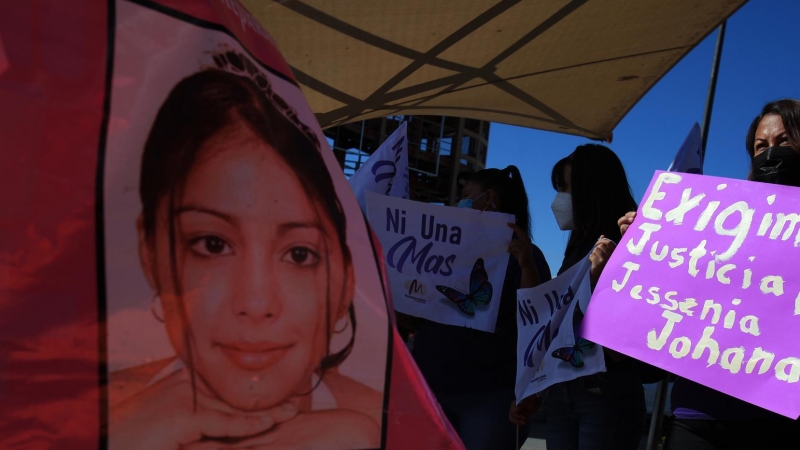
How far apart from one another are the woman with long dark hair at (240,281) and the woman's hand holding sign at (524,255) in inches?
→ 78.7

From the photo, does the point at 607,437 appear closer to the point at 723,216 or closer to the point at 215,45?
the point at 723,216

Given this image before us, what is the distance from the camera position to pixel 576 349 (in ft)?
7.94

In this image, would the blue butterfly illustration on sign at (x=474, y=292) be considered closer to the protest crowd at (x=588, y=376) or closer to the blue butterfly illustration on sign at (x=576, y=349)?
the protest crowd at (x=588, y=376)

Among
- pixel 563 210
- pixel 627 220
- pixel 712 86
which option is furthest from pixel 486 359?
pixel 712 86

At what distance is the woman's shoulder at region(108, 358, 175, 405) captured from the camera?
0.93 meters

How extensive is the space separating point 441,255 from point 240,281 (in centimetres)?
236

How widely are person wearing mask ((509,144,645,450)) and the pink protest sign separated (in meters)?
0.31

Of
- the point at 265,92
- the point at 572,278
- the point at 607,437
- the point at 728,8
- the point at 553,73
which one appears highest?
the point at 728,8

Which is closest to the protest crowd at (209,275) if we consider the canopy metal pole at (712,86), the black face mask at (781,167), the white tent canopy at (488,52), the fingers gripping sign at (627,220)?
the black face mask at (781,167)

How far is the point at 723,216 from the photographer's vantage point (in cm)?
204

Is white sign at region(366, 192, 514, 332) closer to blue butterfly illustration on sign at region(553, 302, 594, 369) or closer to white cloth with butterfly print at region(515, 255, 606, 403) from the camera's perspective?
white cloth with butterfly print at region(515, 255, 606, 403)

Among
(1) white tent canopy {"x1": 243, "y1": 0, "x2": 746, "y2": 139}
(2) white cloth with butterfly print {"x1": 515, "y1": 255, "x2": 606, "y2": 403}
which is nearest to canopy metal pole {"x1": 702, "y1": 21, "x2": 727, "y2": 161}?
(1) white tent canopy {"x1": 243, "y1": 0, "x2": 746, "y2": 139}

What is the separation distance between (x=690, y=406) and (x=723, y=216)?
559mm

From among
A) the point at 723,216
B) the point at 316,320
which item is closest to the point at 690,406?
the point at 723,216
